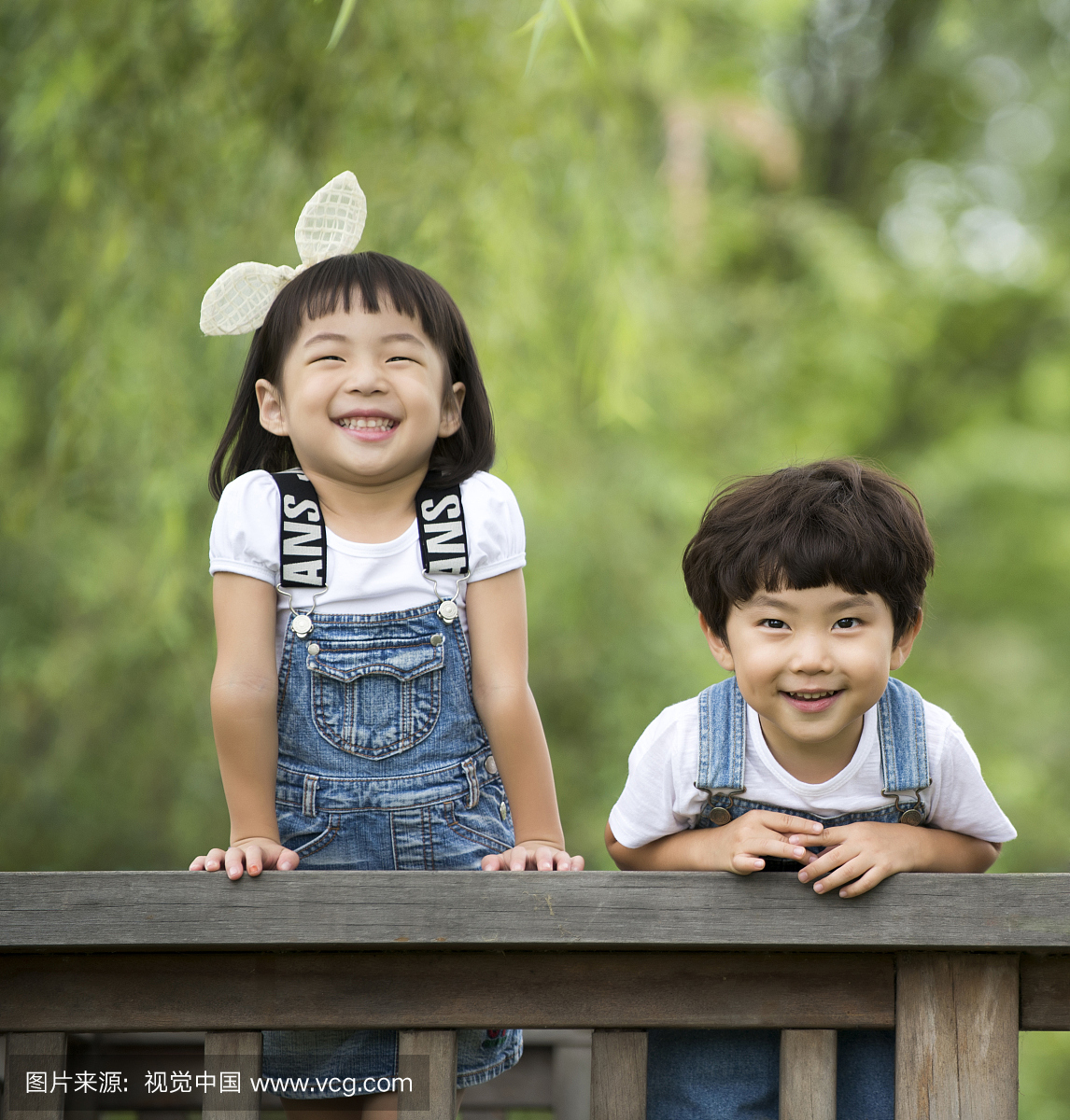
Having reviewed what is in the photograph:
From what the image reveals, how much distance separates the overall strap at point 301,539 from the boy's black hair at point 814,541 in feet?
1.49

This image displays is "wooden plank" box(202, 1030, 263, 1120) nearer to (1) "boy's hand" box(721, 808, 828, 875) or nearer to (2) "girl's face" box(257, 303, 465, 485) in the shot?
(1) "boy's hand" box(721, 808, 828, 875)

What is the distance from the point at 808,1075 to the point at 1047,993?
25 cm

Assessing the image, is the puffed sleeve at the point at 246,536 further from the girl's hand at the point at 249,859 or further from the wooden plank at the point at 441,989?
the wooden plank at the point at 441,989

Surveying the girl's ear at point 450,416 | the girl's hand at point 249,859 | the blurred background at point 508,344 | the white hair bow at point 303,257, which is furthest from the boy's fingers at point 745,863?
the blurred background at point 508,344

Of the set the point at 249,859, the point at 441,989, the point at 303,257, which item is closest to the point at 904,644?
the point at 441,989

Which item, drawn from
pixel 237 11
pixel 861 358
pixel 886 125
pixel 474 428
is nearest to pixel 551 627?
pixel 237 11

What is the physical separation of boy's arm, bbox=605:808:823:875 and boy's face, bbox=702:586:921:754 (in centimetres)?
12

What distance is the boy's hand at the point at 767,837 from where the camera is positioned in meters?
1.22

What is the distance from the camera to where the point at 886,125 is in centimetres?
774

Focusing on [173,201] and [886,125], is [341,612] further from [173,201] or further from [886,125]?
[886,125]

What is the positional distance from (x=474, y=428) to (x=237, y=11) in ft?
4.83

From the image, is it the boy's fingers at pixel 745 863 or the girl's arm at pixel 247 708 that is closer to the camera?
the boy's fingers at pixel 745 863

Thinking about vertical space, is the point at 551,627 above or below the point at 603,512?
below

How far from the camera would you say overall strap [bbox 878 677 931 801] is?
1368 millimetres
